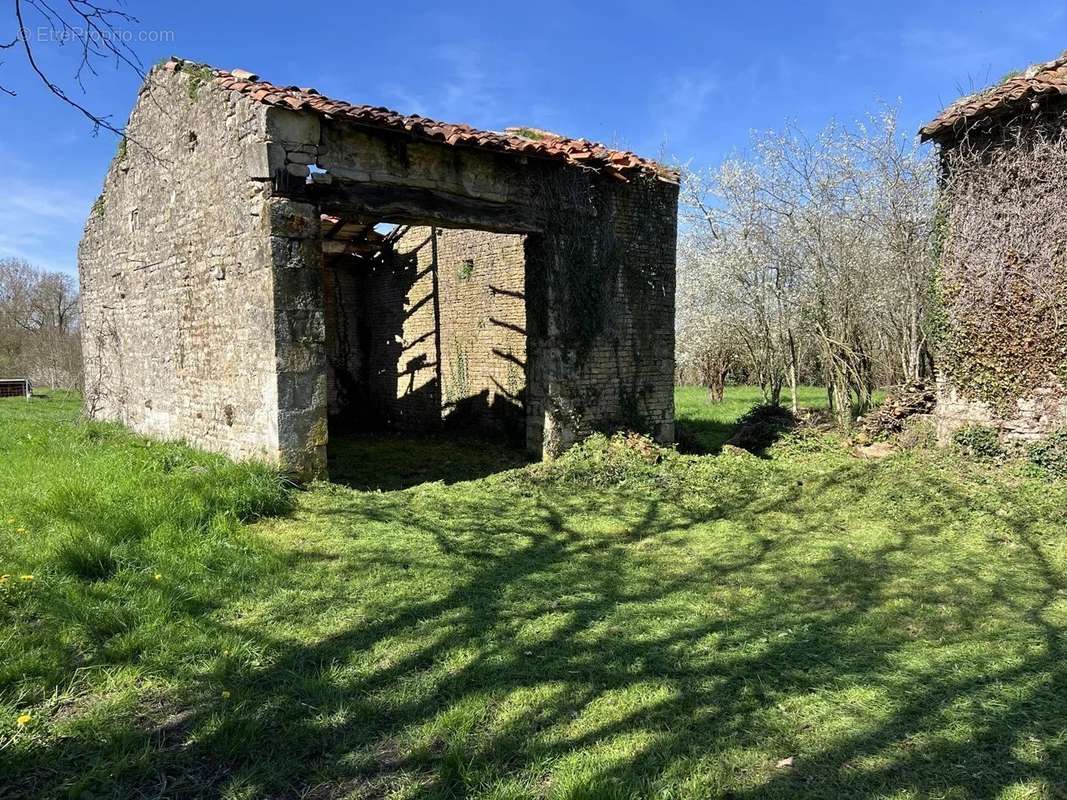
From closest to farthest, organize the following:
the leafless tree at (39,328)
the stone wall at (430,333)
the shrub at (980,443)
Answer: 1. the shrub at (980,443)
2. the stone wall at (430,333)
3. the leafless tree at (39,328)

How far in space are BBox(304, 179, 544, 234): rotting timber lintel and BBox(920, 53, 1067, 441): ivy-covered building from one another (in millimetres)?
5842

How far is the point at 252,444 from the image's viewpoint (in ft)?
26.7

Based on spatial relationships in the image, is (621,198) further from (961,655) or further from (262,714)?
(262,714)

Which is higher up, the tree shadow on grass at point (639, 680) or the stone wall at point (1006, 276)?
the stone wall at point (1006, 276)

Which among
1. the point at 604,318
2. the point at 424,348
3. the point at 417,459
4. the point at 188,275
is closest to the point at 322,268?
the point at 188,275

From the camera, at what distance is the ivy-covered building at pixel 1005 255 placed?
8797 millimetres

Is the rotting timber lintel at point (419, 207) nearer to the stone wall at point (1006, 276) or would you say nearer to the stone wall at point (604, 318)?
the stone wall at point (604, 318)

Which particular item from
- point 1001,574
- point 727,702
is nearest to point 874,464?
point 1001,574

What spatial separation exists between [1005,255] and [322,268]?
8.84 metres

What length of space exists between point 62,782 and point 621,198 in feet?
30.0

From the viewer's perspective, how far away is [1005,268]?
922cm

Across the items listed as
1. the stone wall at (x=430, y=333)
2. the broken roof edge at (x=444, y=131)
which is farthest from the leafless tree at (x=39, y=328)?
the broken roof edge at (x=444, y=131)

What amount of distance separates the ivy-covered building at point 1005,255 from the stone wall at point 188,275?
8997mm

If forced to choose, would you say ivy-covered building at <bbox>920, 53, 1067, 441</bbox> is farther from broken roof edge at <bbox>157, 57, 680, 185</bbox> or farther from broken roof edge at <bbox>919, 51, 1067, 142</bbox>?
broken roof edge at <bbox>157, 57, 680, 185</bbox>
